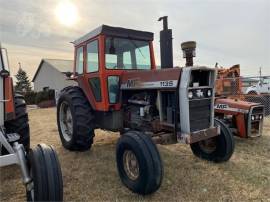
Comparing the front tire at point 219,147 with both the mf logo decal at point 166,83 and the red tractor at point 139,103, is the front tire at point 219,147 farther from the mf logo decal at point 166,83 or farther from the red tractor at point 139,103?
the mf logo decal at point 166,83

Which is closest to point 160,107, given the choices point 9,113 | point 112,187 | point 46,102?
point 112,187

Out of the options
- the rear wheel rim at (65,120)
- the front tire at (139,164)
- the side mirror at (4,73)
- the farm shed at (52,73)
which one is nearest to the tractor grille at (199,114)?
the front tire at (139,164)

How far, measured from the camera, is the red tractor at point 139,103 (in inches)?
137

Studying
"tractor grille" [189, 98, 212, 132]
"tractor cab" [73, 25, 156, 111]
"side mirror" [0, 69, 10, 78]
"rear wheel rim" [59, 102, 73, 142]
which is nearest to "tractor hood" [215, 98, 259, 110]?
"tractor cab" [73, 25, 156, 111]

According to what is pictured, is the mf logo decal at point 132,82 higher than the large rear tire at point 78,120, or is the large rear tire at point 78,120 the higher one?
the mf logo decal at point 132,82

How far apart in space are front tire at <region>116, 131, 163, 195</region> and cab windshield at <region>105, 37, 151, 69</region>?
5.61 ft

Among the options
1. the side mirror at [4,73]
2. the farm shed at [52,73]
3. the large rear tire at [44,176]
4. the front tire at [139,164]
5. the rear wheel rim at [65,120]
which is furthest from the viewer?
the farm shed at [52,73]

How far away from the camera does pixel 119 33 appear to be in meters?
4.70

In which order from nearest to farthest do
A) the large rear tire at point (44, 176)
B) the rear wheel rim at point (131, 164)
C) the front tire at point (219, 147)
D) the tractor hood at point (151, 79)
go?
the large rear tire at point (44, 176), the rear wheel rim at point (131, 164), the tractor hood at point (151, 79), the front tire at point (219, 147)

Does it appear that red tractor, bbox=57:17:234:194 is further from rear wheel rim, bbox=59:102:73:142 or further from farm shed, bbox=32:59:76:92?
farm shed, bbox=32:59:76:92

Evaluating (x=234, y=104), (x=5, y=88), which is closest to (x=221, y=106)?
(x=234, y=104)

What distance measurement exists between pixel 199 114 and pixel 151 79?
877 mm

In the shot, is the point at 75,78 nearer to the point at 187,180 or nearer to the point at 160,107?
the point at 160,107

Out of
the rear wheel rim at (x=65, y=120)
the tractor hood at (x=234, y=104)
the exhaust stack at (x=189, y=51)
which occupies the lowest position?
the rear wheel rim at (x=65, y=120)
